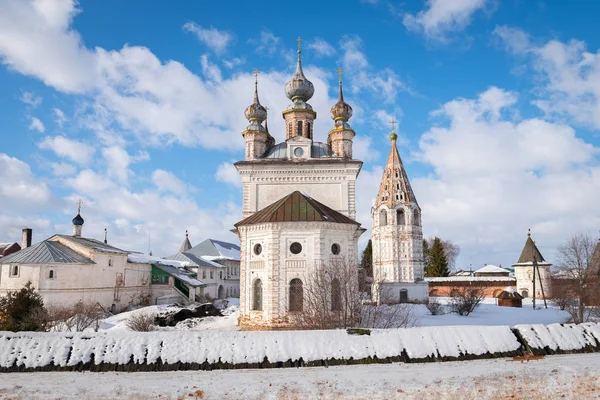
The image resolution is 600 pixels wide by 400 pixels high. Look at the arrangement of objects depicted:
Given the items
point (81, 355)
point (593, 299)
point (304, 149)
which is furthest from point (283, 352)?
point (593, 299)

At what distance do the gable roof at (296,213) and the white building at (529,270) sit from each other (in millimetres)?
34878

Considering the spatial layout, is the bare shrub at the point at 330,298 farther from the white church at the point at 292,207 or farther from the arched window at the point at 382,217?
the arched window at the point at 382,217

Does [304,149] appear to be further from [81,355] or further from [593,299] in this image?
[593,299]

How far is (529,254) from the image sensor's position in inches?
1953

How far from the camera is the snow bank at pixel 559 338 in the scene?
11.7 meters

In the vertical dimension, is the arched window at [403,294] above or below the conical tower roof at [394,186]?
below

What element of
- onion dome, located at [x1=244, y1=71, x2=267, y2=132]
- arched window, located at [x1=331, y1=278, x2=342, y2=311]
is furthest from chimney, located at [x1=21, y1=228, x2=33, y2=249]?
arched window, located at [x1=331, y1=278, x2=342, y2=311]

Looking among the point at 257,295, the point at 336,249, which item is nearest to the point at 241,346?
the point at 257,295

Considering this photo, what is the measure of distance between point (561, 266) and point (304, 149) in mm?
19956

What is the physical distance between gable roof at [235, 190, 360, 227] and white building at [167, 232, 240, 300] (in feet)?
67.8

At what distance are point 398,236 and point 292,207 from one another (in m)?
26.2

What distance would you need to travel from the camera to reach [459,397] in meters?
8.75

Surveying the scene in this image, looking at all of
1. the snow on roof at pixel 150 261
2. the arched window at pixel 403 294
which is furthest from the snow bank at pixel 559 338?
the arched window at pixel 403 294

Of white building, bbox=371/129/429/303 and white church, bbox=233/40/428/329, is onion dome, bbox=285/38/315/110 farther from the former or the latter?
white building, bbox=371/129/429/303
